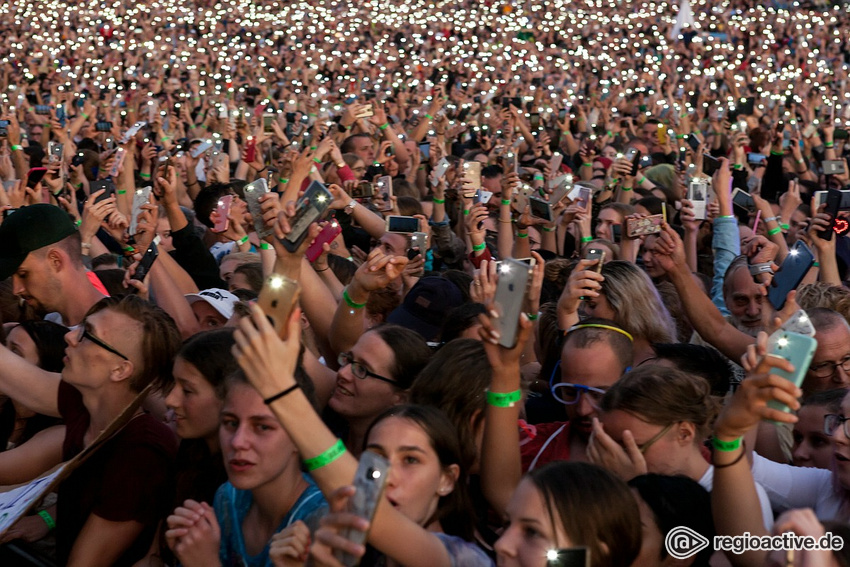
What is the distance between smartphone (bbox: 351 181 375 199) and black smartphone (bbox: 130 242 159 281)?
9.18 feet

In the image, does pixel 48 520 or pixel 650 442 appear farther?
pixel 48 520

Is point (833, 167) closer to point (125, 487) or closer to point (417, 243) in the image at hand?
point (417, 243)

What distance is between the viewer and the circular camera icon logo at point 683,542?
2588mm

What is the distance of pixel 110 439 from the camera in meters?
3.21

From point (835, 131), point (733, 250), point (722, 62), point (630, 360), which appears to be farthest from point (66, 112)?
point (722, 62)

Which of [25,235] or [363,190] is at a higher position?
[25,235]

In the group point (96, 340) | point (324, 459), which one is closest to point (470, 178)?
point (96, 340)

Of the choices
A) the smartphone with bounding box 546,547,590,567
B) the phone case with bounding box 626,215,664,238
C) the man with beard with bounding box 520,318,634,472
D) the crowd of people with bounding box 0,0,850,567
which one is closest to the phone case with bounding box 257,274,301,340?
the crowd of people with bounding box 0,0,850,567

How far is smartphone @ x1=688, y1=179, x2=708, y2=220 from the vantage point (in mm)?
6133

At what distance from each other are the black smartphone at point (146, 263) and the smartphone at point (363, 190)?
2.80 metres

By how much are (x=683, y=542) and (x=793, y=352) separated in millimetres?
604

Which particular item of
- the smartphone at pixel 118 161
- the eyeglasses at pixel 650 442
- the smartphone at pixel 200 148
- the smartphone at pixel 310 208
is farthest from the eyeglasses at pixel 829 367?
the smartphone at pixel 200 148

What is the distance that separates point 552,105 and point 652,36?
393 inches

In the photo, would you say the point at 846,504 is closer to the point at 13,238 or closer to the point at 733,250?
the point at 733,250
